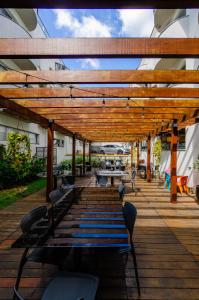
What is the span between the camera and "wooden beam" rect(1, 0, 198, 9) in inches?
67.7

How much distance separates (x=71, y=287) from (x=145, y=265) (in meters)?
1.99

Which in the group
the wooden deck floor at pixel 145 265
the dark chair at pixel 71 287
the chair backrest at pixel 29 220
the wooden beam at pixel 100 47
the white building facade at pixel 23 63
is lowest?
the wooden deck floor at pixel 145 265

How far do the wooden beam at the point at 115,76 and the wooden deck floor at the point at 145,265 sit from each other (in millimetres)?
2143

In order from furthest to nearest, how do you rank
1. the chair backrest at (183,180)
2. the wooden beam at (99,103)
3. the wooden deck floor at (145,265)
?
1. the chair backrest at (183,180)
2. the wooden beam at (99,103)
3. the wooden deck floor at (145,265)

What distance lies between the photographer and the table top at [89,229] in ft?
7.59

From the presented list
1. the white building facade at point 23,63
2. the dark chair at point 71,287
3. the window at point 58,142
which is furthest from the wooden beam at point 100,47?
the window at point 58,142

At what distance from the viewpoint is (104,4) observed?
179 centimetres

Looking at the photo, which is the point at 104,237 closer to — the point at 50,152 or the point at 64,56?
the point at 64,56

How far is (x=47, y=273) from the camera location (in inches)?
128

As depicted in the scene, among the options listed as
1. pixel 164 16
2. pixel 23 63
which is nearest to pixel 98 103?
pixel 23 63

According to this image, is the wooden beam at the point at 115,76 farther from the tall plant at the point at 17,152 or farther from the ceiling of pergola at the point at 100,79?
the tall plant at the point at 17,152

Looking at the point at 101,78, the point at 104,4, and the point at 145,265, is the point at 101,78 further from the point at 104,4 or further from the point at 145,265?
the point at 145,265

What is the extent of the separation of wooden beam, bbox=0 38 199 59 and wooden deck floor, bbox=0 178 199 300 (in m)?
2.29

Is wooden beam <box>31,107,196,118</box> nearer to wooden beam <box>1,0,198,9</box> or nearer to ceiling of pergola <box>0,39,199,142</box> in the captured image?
ceiling of pergola <box>0,39,199,142</box>
